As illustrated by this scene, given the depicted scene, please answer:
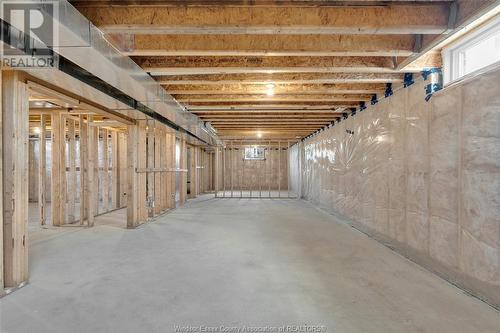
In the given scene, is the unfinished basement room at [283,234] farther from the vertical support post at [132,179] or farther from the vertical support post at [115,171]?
the vertical support post at [115,171]

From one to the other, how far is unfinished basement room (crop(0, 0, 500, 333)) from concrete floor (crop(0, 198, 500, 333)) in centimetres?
2

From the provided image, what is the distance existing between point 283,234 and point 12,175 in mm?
3230

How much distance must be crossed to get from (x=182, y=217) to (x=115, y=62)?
12.8 ft

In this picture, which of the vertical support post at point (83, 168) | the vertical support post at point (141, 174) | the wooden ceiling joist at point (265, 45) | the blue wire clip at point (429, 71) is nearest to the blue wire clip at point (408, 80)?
the blue wire clip at point (429, 71)

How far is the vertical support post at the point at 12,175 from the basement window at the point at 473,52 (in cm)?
365

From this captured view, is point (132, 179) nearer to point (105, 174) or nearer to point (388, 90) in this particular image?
point (105, 174)

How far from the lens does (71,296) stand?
2.13m

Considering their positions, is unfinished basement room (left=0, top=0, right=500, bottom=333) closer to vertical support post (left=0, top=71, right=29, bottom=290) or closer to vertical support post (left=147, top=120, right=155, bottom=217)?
vertical support post (left=0, top=71, right=29, bottom=290)

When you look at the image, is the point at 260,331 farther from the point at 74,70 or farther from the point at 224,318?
the point at 74,70

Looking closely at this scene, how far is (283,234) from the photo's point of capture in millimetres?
4195

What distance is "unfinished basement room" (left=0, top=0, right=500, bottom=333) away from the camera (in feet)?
6.12

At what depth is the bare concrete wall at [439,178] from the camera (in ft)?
6.73

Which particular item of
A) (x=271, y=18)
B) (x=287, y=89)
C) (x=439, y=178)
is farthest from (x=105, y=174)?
(x=439, y=178)

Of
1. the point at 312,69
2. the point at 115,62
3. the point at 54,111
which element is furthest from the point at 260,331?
the point at 54,111
